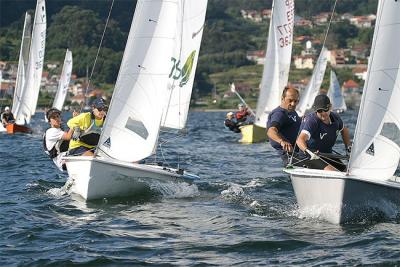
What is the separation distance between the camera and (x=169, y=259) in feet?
27.2

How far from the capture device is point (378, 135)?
9.61 metres

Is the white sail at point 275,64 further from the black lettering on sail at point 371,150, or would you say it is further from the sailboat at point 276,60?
the black lettering on sail at point 371,150

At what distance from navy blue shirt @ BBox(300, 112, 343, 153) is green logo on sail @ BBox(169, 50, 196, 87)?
5.62 meters

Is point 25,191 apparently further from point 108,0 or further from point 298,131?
point 108,0

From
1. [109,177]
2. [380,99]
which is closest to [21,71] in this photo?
[109,177]

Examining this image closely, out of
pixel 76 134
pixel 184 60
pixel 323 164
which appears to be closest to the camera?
pixel 323 164

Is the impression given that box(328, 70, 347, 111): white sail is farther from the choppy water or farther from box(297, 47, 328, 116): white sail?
the choppy water

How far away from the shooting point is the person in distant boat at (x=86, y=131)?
12.7 meters

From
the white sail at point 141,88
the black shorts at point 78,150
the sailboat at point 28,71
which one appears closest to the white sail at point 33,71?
the sailboat at point 28,71

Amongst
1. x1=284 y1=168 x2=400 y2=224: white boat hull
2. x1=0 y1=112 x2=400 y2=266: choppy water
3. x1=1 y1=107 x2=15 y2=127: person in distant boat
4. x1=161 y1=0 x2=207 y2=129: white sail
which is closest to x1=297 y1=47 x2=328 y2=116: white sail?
x1=1 y1=107 x2=15 y2=127: person in distant boat

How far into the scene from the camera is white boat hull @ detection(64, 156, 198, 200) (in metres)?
11.7

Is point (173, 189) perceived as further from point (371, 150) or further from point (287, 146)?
point (371, 150)

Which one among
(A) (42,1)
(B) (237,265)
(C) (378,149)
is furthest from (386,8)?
(A) (42,1)

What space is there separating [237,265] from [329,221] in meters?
2.09
